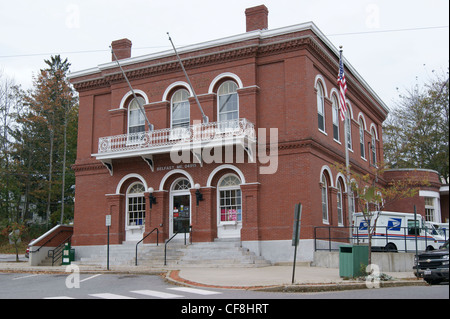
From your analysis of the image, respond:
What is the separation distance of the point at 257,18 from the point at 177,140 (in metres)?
7.11

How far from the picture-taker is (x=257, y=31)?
24250mm

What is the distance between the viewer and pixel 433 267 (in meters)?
15.0

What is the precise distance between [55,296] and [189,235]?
454 inches

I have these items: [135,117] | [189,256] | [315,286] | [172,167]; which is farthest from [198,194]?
[315,286]

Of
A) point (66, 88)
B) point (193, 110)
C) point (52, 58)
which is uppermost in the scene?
point (52, 58)

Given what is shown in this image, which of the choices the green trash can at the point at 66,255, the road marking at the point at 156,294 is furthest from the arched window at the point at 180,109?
the road marking at the point at 156,294

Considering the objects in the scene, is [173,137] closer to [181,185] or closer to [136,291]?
[181,185]

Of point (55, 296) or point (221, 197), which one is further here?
point (221, 197)

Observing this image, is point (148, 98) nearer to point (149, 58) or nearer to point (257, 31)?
point (149, 58)

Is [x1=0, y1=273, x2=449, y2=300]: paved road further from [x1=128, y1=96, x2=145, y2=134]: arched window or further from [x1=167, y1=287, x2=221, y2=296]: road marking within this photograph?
[x1=128, y1=96, x2=145, y2=134]: arched window

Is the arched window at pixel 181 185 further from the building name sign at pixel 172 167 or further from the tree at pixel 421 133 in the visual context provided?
the tree at pixel 421 133

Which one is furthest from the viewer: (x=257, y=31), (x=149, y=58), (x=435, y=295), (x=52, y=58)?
(x=52, y=58)

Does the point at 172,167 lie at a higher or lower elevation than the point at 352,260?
higher
